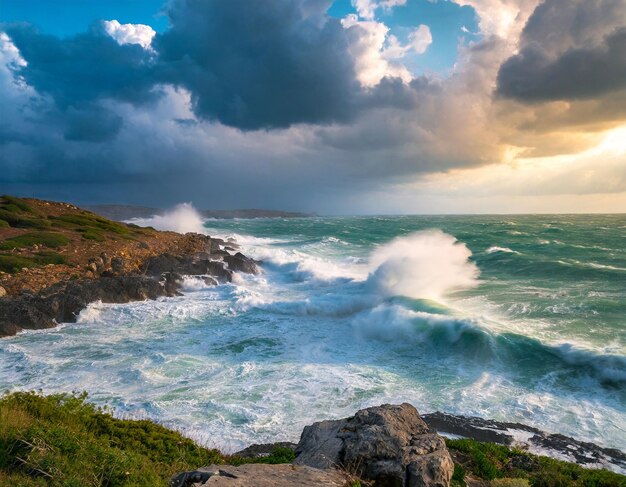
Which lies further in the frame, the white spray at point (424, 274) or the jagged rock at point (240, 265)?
the jagged rock at point (240, 265)

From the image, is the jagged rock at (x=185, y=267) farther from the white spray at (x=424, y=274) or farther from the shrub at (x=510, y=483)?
the shrub at (x=510, y=483)

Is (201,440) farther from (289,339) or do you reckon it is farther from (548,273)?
(548,273)

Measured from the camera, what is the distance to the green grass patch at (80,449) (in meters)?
5.26

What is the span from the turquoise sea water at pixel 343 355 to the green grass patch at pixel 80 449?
1946 millimetres

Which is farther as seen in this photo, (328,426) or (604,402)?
(604,402)

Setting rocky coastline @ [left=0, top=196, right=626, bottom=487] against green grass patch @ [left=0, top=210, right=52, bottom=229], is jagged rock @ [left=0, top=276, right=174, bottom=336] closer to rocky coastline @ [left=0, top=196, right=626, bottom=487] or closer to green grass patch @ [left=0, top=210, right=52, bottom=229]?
rocky coastline @ [left=0, top=196, right=626, bottom=487]

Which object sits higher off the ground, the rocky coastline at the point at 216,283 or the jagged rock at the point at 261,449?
the rocky coastline at the point at 216,283

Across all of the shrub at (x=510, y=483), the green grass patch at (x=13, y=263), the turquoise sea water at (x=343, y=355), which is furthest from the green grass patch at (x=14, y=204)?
the shrub at (x=510, y=483)

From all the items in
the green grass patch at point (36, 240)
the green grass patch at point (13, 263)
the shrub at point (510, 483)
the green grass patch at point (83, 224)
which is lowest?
the shrub at point (510, 483)

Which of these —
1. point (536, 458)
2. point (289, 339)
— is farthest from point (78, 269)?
point (536, 458)

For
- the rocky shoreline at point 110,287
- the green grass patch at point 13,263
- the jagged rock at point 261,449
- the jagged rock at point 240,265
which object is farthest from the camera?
the jagged rock at point 240,265

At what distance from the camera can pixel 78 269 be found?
26.5 meters

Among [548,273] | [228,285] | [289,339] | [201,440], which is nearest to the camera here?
[201,440]

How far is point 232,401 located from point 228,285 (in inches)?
718
